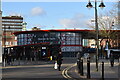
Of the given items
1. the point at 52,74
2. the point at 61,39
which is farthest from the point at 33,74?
the point at 61,39

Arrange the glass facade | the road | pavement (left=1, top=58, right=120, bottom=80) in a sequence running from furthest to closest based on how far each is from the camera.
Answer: the glass facade
the road
pavement (left=1, top=58, right=120, bottom=80)

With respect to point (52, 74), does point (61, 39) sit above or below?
above

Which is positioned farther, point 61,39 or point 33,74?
point 61,39

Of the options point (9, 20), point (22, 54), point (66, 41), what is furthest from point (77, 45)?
point (9, 20)

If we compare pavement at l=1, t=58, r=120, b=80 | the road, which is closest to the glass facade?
pavement at l=1, t=58, r=120, b=80

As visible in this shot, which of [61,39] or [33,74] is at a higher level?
[61,39]

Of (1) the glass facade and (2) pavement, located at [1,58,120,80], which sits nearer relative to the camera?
(2) pavement, located at [1,58,120,80]

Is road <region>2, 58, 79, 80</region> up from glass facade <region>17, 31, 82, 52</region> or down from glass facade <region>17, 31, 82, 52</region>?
down

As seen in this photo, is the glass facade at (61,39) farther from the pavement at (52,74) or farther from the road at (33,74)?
the road at (33,74)

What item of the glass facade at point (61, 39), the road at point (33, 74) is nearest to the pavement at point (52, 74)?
the road at point (33, 74)

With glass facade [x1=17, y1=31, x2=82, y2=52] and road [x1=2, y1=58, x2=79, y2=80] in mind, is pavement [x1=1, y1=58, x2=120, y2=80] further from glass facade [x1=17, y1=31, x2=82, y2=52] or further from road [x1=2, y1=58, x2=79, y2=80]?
glass facade [x1=17, y1=31, x2=82, y2=52]

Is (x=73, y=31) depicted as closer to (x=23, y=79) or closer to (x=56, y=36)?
(x=56, y=36)

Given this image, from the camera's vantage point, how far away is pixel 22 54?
1996 inches

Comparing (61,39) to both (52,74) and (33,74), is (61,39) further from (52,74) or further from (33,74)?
(33,74)
